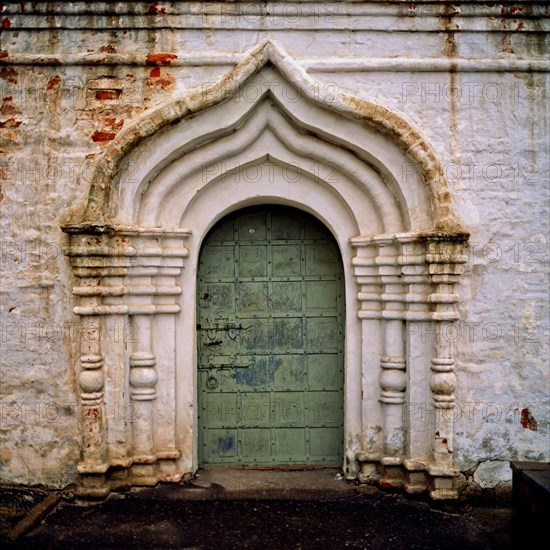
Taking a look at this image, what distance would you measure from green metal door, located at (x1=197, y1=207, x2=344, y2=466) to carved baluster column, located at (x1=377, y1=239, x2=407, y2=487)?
1.51 ft

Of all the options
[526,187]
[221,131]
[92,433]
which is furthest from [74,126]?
[526,187]

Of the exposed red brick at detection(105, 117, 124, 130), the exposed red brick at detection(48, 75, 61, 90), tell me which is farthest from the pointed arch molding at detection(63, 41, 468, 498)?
the exposed red brick at detection(48, 75, 61, 90)

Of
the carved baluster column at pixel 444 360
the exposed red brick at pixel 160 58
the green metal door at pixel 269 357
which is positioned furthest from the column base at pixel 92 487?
the exposed red brick at pixel 160 58

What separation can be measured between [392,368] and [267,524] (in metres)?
1.34

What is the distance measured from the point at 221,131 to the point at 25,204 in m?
1.44

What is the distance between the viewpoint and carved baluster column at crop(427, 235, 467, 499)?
13.9 ft

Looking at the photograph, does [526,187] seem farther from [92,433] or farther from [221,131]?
[92,433]

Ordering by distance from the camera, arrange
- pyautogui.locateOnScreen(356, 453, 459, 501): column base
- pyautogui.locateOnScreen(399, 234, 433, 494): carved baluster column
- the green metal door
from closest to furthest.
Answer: pyautogui.locateOnScreen(356, 453, 459, 501): column base
pyautogui.locateOnScreen(399, 234, 433, 494): carved baluster column
the green metal door

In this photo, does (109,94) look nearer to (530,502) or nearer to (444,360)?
(444,360)

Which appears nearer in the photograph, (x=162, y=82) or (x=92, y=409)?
(x=92, y=409)

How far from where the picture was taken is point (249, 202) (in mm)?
4723

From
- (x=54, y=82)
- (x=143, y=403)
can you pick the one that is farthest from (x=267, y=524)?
(x=54, y=82)

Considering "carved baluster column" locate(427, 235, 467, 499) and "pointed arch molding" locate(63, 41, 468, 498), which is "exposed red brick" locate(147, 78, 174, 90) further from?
"carved baluster column" locate(427, 235, 467, 499)

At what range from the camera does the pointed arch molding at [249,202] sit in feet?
14.0
